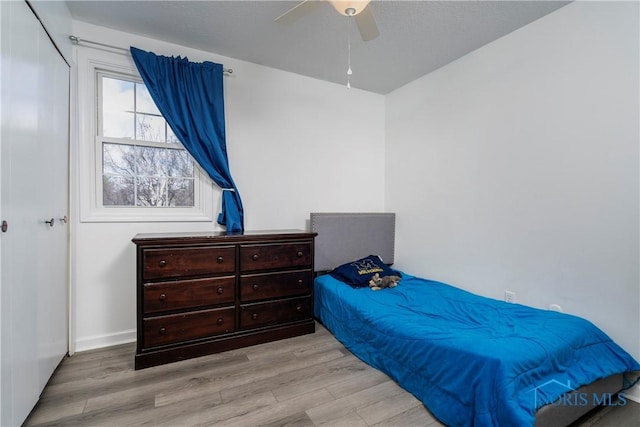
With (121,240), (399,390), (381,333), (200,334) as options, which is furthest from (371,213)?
(121,240)

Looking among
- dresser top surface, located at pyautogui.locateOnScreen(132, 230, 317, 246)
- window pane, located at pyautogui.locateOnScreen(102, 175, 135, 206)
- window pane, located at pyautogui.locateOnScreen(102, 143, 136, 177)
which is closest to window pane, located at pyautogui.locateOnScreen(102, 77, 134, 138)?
window pane, located at pyautogui.locateOnScreen(102, 143, 136, 177)

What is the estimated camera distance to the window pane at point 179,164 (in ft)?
8.65

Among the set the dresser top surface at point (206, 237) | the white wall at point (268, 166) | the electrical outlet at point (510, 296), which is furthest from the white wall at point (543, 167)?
the dresser top surface at point (206, 237)

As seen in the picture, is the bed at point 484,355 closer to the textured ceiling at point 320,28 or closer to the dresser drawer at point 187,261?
the dresser drawer at point 187,261

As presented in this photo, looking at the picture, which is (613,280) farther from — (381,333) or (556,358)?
(381,333)

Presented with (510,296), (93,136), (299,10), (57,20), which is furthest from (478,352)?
(57,20)

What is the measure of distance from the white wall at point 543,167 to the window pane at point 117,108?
2967mm

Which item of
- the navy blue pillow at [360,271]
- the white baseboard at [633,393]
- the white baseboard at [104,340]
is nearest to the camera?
the white baseboard at [633,393]

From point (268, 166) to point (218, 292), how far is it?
139 centimetres

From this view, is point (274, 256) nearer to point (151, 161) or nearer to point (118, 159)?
point (151, 161)

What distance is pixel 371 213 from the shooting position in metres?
3.43

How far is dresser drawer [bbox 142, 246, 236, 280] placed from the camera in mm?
2045

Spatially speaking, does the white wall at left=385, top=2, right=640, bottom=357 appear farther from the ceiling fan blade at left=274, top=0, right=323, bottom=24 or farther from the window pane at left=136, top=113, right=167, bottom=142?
the window pane at left=136, top=113, right=167, bottom=142

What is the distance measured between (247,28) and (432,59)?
5.99 ft
